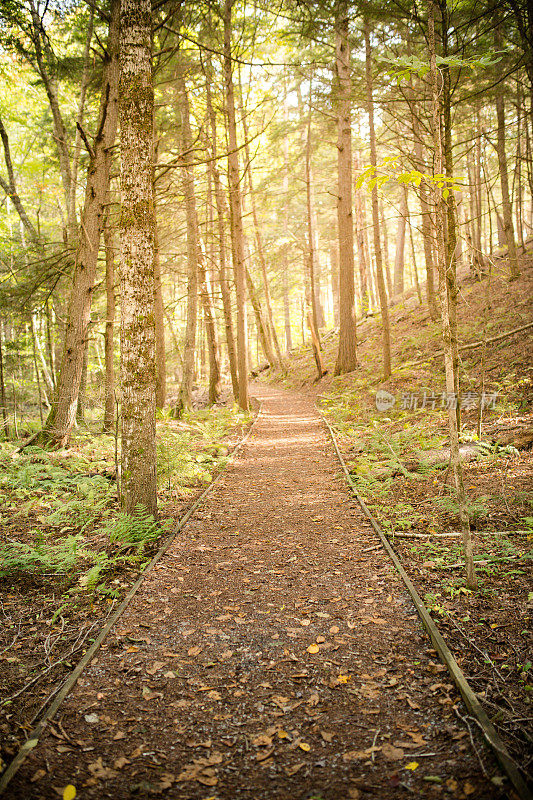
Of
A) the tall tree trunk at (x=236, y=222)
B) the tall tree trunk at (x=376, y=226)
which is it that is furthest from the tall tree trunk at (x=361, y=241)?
the tall tree trunk at (x=236, y=222)

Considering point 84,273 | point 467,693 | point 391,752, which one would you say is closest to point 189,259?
point 84,273

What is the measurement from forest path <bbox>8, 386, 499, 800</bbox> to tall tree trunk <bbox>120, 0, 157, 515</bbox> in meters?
1.83

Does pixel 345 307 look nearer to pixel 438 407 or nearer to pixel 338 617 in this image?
pixel 438 407

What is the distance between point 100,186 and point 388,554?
27.0ft

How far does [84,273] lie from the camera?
27.7ft

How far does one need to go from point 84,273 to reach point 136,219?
4.25m

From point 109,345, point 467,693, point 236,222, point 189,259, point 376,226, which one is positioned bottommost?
point 467,693

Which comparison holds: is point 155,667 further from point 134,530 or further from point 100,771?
point 134,530

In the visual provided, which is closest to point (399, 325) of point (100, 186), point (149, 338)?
point (100, 186)

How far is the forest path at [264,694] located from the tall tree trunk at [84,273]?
520 centimetres

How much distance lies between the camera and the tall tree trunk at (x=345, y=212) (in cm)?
1281

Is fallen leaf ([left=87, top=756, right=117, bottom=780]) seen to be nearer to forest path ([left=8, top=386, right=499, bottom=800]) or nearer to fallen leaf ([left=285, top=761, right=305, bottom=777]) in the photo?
forest path ([left=8, top=386, right=499, bottom=800])

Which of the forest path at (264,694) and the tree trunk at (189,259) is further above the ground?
the tree trunk at (189,259)

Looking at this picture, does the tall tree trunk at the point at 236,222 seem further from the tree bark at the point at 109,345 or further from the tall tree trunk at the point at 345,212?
the tree bark at the point at 109,345
